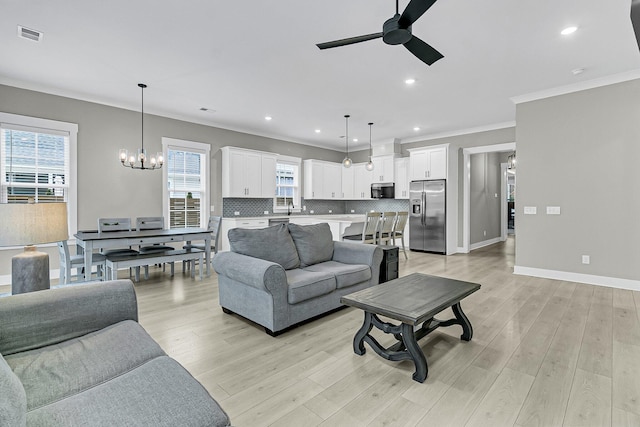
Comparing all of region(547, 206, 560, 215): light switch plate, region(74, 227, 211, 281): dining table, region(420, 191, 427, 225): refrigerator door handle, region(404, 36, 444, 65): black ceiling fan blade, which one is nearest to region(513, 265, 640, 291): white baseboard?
region(547, 206, 560, 215): light switch plate

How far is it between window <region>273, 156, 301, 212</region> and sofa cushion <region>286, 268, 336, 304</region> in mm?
4838

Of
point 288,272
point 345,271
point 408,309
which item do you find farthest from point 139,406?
point 345,271

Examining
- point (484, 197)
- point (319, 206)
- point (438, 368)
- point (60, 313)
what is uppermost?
point (484, 197)

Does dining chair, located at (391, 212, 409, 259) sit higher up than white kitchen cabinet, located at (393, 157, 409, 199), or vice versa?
white kitchen cabinet, located at (393, 157, 409, 199)

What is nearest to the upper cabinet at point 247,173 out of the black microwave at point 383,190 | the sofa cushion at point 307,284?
the black microwave at point 383,190

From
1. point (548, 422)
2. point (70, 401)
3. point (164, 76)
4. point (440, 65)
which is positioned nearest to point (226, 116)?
point (164, 76)

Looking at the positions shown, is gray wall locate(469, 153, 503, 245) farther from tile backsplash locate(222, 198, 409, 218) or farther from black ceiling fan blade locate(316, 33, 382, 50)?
black ceiling fan blade locate(316, 33, 382, 50)

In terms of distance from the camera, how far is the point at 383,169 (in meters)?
8.39

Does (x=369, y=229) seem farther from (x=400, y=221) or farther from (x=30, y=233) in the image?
(x=30, y=233)

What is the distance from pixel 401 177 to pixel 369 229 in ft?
9.55

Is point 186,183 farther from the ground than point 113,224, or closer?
farther from the ground

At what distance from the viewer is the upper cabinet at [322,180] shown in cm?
834

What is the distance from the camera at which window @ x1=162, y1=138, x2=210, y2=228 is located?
5.89 meters

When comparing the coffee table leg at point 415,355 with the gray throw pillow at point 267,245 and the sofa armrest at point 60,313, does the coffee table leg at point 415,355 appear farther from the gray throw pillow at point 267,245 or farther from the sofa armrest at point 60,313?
the sofa armrest at point 60,313
